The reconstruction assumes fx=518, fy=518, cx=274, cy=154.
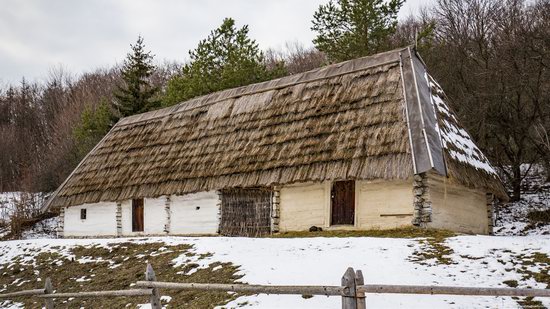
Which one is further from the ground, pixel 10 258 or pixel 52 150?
pixel 52 150

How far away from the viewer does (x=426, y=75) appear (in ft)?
58.7

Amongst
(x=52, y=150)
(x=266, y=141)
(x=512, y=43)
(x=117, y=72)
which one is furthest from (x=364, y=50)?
(x=117, y=72)

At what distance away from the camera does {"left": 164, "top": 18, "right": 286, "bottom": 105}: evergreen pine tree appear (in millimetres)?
29922

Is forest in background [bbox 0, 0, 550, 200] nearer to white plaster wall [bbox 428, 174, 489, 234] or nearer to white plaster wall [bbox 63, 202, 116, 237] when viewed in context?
white plaster wall [bbox 428, 174, 489, 234]

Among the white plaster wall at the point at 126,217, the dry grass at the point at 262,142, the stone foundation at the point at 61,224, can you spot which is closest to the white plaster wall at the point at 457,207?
the dry grass at the point at 262,142

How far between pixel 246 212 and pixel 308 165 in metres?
3.48

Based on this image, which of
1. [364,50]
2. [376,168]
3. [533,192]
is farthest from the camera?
[364,50]

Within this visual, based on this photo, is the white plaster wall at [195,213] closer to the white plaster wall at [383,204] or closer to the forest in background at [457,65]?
the white plaster wall at [383,204]

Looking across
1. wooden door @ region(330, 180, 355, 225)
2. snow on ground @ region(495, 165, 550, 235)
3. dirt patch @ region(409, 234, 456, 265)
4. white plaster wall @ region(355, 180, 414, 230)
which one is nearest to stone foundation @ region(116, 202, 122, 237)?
wooden door @ region(330, 180, 355, 225)

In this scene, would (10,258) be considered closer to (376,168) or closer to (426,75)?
(376,168)

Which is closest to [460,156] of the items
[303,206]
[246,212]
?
[303,206]

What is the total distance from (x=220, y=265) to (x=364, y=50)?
19.2 meters

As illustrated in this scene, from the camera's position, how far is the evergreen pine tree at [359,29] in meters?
28.3

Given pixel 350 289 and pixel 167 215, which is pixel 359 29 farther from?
pixel 350 289
